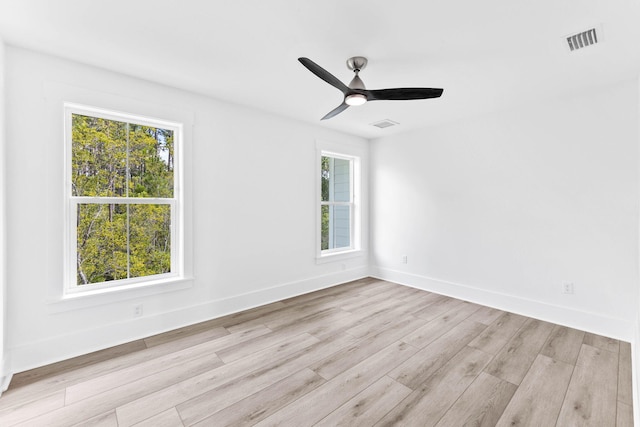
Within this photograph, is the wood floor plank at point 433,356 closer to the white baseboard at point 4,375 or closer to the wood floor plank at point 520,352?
the wood floor plank at point 520,352

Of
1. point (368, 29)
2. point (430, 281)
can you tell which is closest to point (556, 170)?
point (430, 281)

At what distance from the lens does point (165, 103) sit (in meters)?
2.99

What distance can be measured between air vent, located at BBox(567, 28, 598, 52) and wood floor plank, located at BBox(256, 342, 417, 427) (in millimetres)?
Result: 2794

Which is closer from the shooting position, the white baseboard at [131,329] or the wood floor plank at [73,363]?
the wood floor plank at [73,363]

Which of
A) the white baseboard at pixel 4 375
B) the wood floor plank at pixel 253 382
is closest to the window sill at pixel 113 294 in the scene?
the white baseboard at pixel 4 375

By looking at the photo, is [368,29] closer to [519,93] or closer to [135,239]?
[519,93]

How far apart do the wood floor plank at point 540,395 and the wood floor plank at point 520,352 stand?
2.3 inches

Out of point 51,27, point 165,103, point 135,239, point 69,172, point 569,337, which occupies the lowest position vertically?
point 569,337

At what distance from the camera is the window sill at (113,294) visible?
246 cm

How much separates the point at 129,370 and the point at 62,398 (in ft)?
1.34

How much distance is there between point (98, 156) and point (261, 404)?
2.60 m

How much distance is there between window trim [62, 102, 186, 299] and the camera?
2.54 metres

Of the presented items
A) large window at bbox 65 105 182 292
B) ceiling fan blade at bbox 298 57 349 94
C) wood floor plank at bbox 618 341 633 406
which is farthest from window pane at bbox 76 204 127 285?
wood floor plank at bbox 618 341 633 406

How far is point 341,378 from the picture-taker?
2217mm
